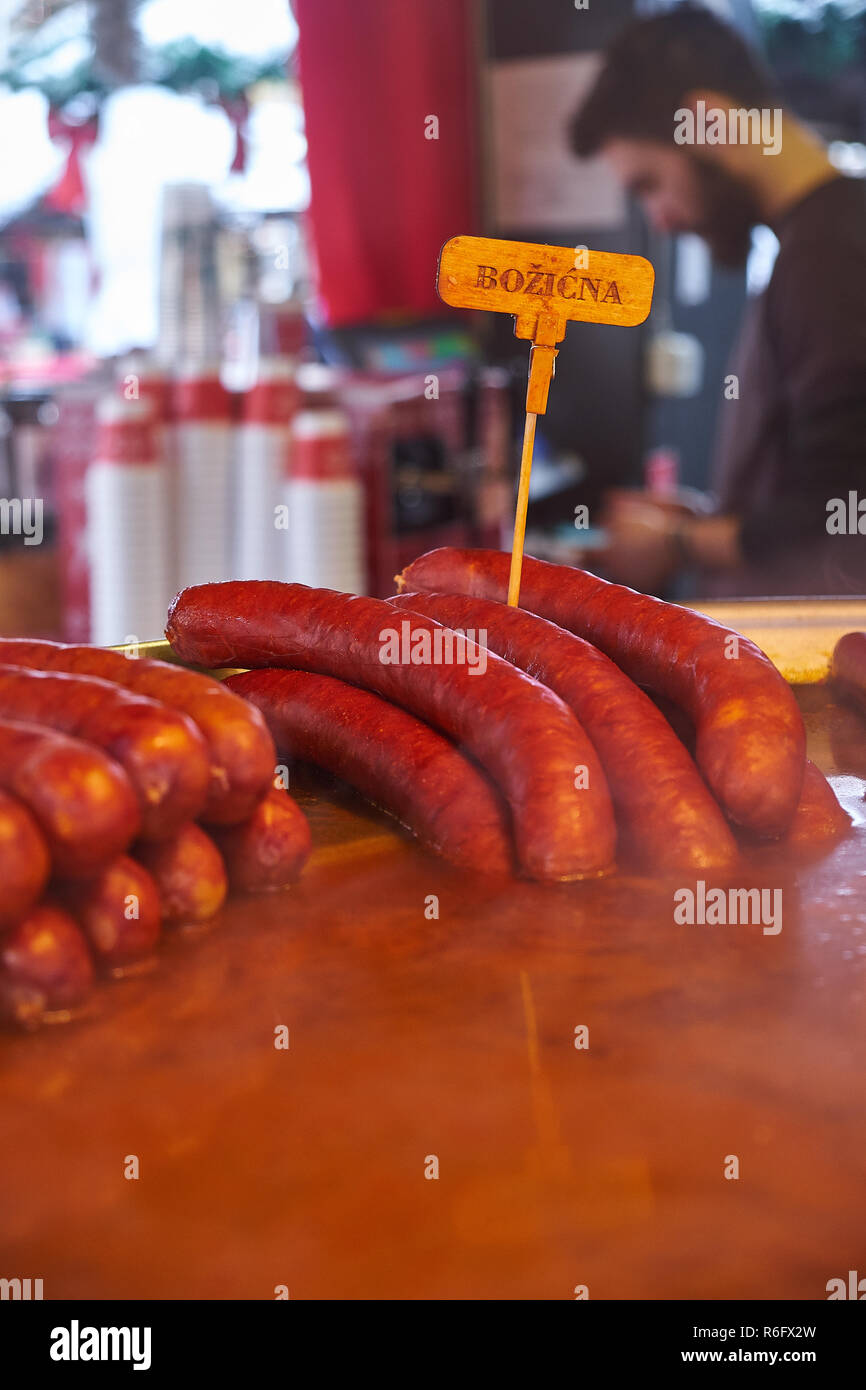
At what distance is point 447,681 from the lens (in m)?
1.49

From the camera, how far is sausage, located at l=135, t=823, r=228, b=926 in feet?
4.05

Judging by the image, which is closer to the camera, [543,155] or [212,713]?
[212,713]

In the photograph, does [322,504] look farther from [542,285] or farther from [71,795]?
[71,795]

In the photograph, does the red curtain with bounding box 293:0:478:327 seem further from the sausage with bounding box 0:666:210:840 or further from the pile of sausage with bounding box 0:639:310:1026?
the sausage with bounding box 0:666:210:840

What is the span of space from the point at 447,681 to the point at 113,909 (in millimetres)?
509

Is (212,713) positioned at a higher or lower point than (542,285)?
lower

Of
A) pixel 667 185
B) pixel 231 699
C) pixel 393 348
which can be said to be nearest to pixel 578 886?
pixel 231 699

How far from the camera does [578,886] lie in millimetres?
1380

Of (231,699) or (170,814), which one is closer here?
(170,814)

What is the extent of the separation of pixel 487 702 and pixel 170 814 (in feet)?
1.40

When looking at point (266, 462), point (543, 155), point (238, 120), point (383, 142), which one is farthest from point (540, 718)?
point (543, 155)
